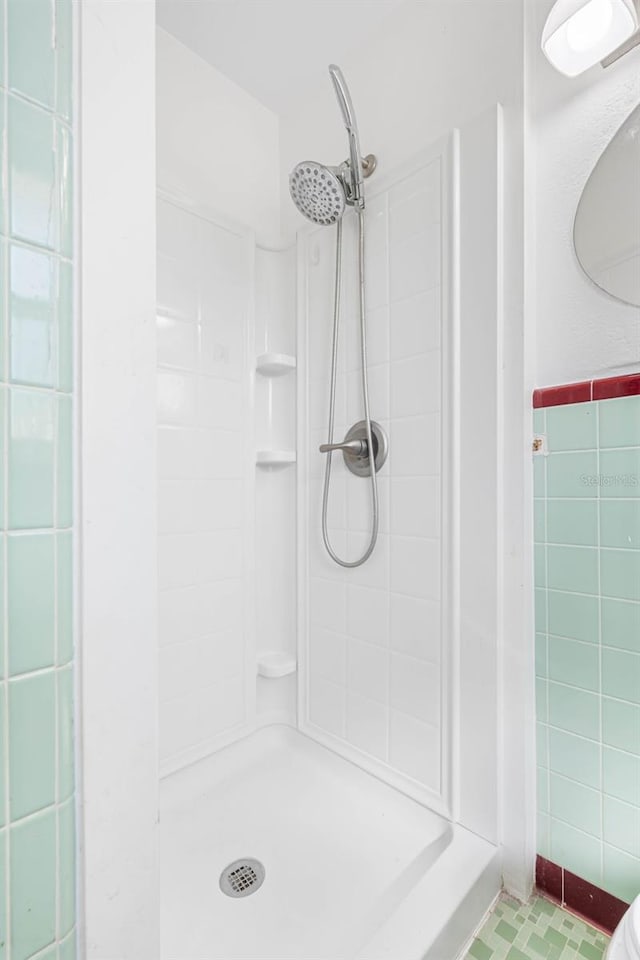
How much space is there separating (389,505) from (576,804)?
74 centimetres

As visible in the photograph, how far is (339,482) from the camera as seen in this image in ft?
4.53

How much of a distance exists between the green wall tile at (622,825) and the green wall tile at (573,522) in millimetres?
498

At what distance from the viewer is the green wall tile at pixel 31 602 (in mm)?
464

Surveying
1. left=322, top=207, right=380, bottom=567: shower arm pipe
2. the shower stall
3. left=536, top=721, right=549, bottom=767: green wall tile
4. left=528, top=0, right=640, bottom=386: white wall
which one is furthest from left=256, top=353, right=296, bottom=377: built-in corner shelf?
left=536, top=721, right=549, bottom=767: green wall tile

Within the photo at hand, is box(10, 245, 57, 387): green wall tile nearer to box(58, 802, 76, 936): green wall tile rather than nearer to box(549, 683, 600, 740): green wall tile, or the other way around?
box(58, 802, 76, 936): green wall tile

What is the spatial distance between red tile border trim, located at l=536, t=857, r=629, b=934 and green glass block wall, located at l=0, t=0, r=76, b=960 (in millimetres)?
953

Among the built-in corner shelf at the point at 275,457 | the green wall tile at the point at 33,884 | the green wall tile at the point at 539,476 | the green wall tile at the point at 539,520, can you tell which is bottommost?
the green wall tile at the point at 33,884

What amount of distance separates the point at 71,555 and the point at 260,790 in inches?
44.0

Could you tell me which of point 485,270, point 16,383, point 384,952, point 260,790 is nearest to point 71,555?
point 16,383

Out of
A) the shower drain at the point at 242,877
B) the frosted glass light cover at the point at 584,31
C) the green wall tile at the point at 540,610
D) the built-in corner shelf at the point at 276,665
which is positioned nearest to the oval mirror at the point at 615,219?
the frosted glass light cover at the point at 584,31

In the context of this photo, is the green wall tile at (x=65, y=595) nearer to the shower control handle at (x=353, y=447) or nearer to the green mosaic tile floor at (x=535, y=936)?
the shower control handle at (x=353, y=447)

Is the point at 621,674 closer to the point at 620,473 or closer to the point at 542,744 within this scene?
the point at 542,744

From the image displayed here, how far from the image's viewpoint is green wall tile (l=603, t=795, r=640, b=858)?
2.92ft

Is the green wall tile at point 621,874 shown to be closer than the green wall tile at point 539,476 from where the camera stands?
Yes
